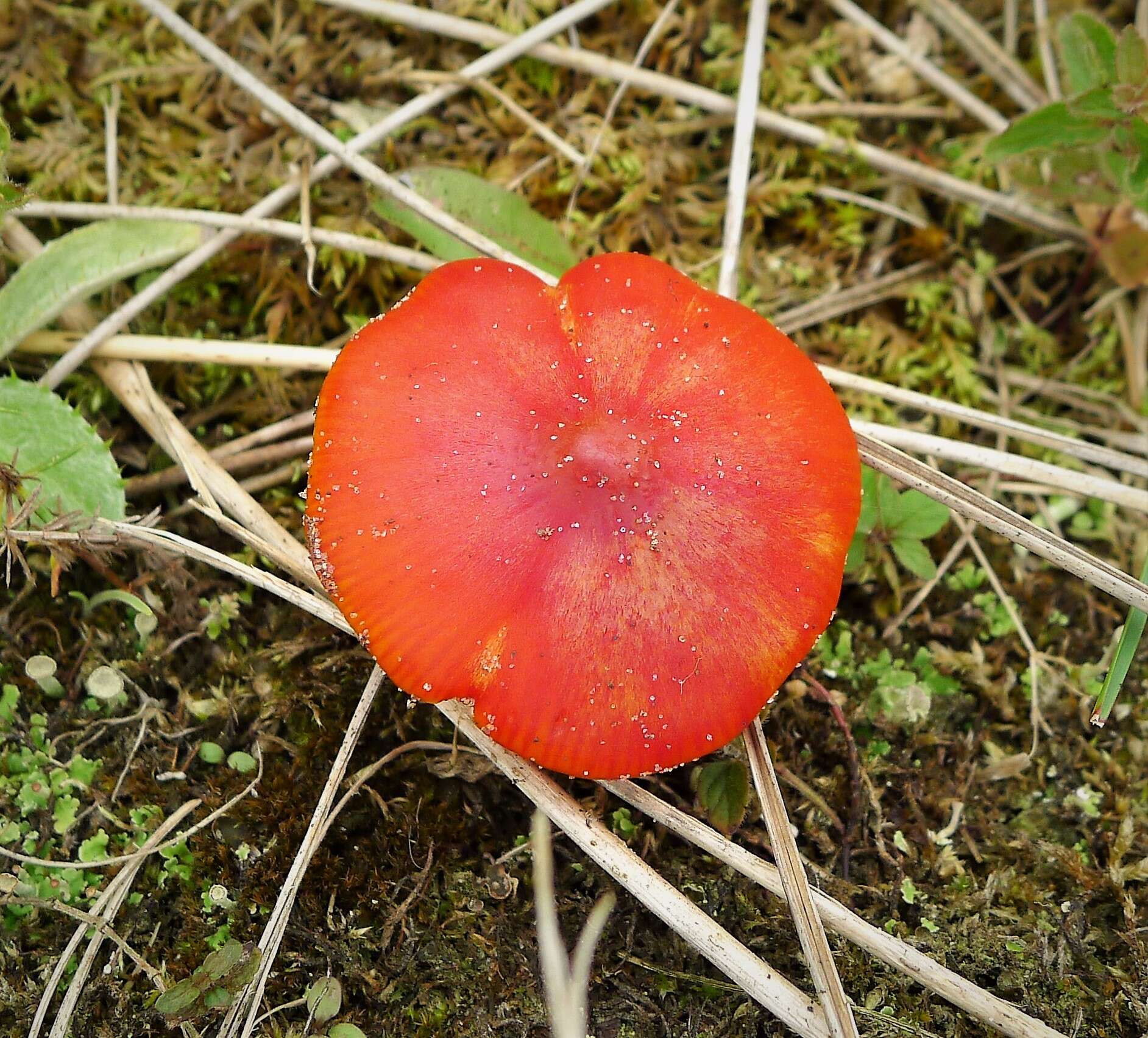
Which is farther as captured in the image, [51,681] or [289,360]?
[289,360]

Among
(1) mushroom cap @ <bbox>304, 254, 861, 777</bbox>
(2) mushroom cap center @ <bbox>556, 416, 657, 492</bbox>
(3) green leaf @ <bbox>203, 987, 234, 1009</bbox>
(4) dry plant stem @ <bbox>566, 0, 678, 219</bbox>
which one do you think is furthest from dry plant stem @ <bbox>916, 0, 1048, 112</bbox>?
(3) green leaf @ <bbox>203, 987, 234, 1009</bbox>

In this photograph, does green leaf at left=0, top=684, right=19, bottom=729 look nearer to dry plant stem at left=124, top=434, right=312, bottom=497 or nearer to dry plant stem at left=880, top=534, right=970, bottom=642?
dry plant stem at left=124, top=434, right=312, bottom=497

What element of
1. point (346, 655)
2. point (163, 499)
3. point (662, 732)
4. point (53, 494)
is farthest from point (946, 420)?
point (53, 494)

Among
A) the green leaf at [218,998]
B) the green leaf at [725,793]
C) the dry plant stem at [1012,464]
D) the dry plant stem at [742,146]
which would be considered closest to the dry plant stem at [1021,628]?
the dry plant stem at [1012,464]

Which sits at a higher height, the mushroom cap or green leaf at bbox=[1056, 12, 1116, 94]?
green leaf at bbox=[1056, 12, 1116, 94]

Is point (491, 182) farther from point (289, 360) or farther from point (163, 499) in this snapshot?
point (163, 499)

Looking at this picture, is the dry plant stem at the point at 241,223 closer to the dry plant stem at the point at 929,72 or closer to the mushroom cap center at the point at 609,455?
the mushroom cap center at the point at 609,455
